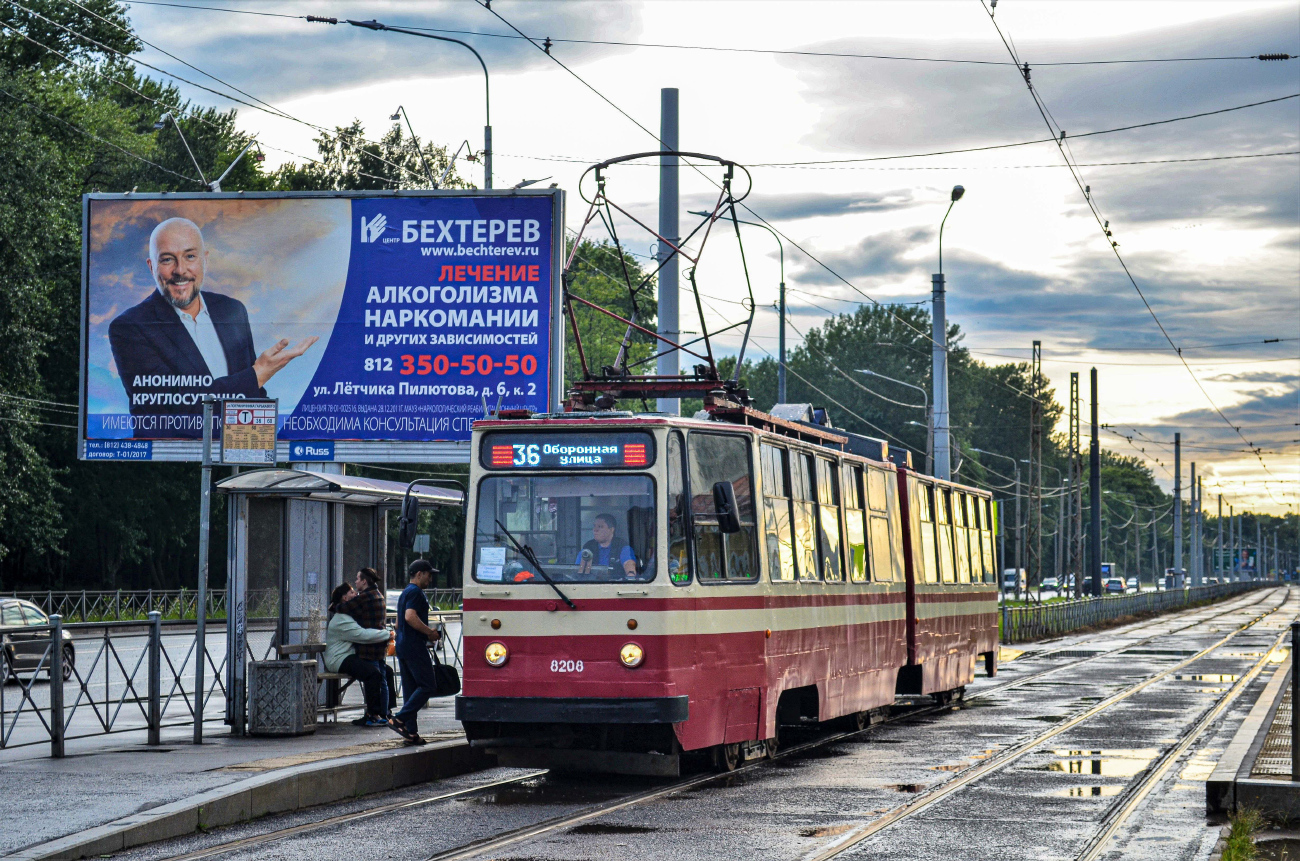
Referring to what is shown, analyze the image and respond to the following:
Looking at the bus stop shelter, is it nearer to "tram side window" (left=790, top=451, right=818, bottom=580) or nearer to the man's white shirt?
"tram side window" (left=790, top=451, right=818, bottom=580)

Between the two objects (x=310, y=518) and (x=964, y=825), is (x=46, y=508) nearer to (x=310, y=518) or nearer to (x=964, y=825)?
(x=310, y=518)

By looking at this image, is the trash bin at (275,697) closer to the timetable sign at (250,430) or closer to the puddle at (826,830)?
the timetable sign at (250,430)

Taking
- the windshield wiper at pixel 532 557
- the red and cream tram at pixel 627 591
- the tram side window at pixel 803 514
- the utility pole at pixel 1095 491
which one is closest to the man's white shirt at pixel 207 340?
the red and cream tram at pixel 627 591

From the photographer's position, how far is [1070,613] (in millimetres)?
47656

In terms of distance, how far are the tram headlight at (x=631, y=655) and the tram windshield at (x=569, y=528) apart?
0.49 meters

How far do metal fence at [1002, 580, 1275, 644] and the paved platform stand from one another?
26.5 metres

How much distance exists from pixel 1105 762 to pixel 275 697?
289 inches

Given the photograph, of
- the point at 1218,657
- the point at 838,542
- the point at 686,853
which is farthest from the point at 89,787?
the point at 1218,657

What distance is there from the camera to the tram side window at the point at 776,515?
13727 millimetres

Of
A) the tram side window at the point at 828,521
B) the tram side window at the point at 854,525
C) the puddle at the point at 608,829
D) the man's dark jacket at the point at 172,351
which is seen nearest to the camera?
the puddle at the point at 608,829

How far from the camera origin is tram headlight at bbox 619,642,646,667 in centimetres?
1211

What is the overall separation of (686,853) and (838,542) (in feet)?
22.6

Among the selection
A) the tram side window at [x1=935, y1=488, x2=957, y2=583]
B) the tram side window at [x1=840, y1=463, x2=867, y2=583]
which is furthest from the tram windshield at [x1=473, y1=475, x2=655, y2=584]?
the tram side window at [x1=935, y1=488, x2=957, y2=583]

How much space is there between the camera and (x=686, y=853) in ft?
30.9
